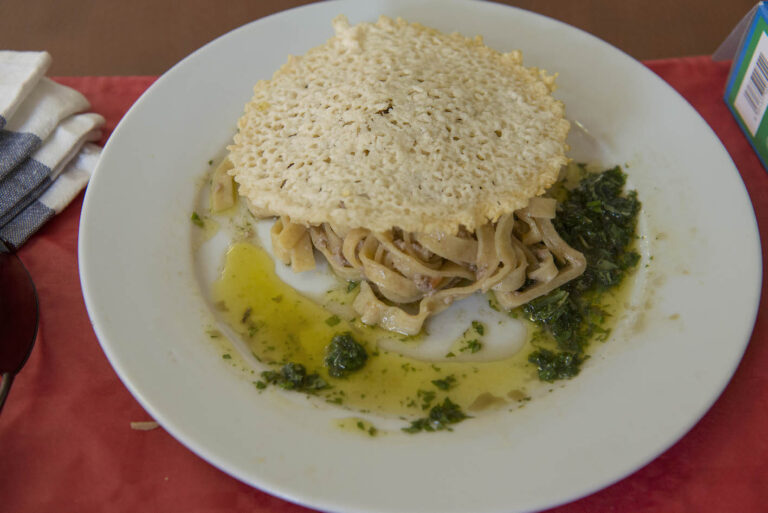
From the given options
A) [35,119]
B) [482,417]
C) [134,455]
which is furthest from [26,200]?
[482,417]

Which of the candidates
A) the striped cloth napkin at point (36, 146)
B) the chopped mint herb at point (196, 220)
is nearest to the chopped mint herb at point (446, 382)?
the chopped mint herb at point (196, 220)

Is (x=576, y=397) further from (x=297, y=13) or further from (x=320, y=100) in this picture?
(x=297, y=13)

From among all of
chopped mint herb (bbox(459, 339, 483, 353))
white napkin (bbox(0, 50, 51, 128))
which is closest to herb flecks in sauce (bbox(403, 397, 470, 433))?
chopped mint herb (bbox(459, 339, 483, 353))

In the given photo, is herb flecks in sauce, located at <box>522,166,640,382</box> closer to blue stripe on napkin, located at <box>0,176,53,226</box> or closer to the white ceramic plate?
the white ceramic plate

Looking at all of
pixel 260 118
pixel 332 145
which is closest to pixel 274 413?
pixel 332 145

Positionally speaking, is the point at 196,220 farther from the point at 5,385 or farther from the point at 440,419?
the point at 440,419

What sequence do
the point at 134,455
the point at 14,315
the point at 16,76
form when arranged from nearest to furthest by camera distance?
the point at 134,455 < the point at 14,315 < the point at 16,76
